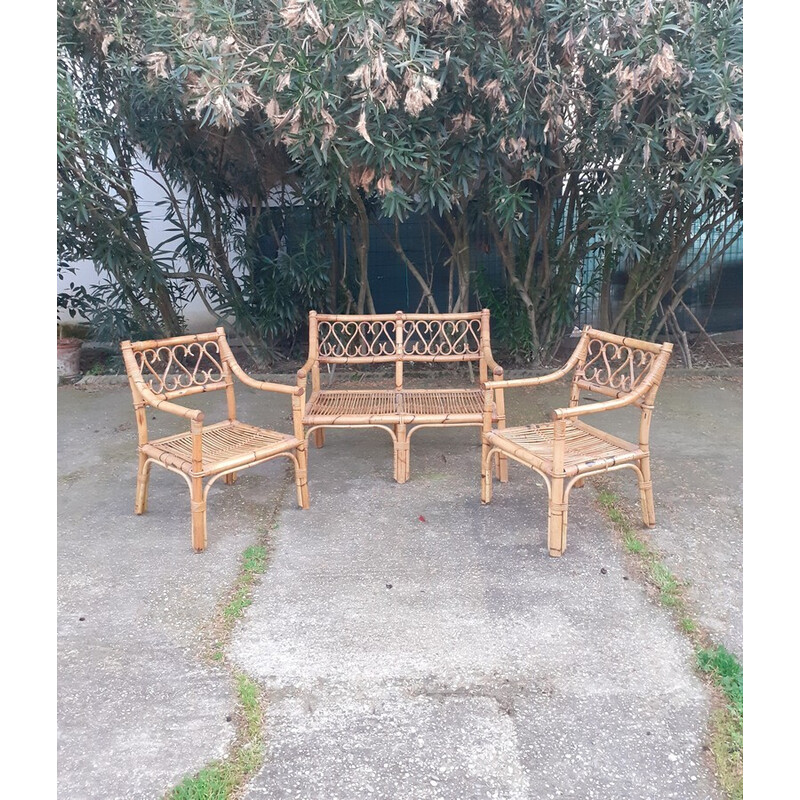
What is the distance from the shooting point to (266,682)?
2.19 meters

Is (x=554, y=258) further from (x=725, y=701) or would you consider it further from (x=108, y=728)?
(x=108, y=728)

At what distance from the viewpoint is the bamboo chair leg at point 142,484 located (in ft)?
10.8

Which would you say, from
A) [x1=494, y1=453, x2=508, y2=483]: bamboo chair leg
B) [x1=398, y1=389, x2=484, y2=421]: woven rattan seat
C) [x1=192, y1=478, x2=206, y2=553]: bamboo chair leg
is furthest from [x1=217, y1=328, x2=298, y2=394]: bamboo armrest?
[x1=494, y1=453, x2=508, y2=483]: bamboo chair leg

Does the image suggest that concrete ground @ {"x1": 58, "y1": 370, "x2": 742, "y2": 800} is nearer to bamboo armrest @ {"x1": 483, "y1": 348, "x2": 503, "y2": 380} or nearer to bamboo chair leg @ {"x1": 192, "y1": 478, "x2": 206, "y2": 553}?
bamboo chair leg @ {"x1": 192, "y1": 478, "x2": 206, "y2": 553}

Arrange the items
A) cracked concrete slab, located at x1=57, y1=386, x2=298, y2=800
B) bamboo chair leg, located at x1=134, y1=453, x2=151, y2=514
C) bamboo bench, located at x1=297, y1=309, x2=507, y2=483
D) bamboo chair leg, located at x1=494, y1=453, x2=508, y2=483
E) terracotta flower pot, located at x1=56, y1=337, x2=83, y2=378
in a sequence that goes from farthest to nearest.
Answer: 1. terracotta flower pot, located at x1=56, y1=337, x2=83, y2=378
2. bamboo chair leg, located at x1=494, y1=453, x2=508, y2=483
3. bamboo bench, located at x1=297, y1=309, x2=507, y2=483
4. bamboo chair leg, located at x1=134, y1=453, x2=151, y2=514
5. cracked concrete slab, located at x1=57, y1=386, x2=298, y2=800

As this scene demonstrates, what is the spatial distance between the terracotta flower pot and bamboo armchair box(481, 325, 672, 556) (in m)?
4.19

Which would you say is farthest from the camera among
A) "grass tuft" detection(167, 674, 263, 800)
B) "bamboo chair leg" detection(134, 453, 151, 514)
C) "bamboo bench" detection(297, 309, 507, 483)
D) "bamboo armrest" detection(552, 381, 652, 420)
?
"bamboo bench" detection(297, 309, 507, 483)

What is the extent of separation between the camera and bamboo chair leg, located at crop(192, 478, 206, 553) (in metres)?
2.95

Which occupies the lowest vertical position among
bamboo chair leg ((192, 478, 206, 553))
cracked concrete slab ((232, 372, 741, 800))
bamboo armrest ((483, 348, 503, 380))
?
cracked concrete slab ((232, 372, 741, 800))

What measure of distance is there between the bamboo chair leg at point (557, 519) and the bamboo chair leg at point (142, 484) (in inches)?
69.9

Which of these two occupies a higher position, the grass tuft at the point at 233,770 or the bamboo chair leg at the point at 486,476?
the bamboo chair leg at the point at 486,476

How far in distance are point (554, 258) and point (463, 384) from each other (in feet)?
3.96

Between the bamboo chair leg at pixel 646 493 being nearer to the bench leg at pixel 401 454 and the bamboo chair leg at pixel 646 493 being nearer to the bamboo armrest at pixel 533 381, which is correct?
the bamboo armrest at pixel 533 381

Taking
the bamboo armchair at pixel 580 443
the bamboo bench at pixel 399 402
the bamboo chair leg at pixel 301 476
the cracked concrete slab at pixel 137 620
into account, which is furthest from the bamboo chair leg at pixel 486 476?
the cracked concrete slab at pixel 137 620
